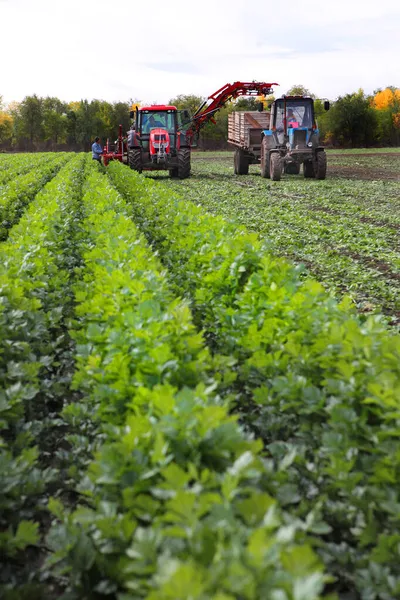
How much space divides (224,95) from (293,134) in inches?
234

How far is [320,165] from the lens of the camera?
66.6 ft

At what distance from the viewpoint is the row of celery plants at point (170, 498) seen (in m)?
1.69

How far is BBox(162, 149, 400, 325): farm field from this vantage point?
795 cm

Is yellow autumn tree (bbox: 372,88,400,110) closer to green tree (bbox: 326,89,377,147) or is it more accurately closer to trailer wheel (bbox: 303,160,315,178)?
green tree (bbox: 326,89,377,147)

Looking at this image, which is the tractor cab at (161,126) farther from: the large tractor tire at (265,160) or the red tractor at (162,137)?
the large tractor tire at (265,160)

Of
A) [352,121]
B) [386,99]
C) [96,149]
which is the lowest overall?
[96,149]

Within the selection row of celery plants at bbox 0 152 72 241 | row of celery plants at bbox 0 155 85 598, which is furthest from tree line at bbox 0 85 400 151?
row of celery plants at bbox 0 155 85 598

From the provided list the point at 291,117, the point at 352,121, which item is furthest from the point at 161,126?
the point at 352,121

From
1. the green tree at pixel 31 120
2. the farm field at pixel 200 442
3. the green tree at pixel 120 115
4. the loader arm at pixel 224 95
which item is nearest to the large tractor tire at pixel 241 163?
the loader arm at pixel 224 95

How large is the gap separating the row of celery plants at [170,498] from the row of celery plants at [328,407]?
0.31m

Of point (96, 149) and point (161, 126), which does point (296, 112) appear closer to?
point (161, 126)

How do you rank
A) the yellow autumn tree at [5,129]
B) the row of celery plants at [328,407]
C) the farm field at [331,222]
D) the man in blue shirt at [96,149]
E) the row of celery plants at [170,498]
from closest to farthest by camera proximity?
the row of celery plants at [170,498] < the row of celery plants at [328,407] < the farm field at [331,222] < the man in blue shirt at [96,149] < the yellow autumn tree at [5,129]

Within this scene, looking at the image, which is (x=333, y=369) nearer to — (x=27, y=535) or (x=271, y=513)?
(x=271, y=513)

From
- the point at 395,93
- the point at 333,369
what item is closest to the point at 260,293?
the point at 333,369
